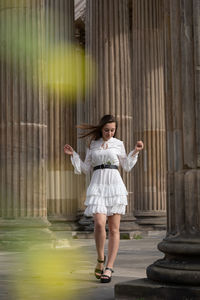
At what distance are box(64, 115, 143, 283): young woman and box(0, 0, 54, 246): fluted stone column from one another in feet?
32.3

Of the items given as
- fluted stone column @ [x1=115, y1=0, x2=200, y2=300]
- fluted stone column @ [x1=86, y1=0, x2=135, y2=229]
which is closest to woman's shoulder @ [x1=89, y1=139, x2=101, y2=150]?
fluted stone column @ [x1=115, y1=0, x2=200, y2=300]

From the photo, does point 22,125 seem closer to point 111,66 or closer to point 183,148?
point 111,66

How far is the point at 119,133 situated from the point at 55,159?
3741 millimetres

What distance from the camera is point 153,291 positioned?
10.4 meters

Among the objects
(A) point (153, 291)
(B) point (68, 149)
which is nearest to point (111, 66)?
(B) point (68, 149)

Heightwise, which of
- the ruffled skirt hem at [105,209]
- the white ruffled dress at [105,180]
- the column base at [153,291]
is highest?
the white ruffled dress at [105,180]

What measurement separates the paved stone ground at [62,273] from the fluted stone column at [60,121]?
6948 millimetres

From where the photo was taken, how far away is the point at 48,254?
2178cm

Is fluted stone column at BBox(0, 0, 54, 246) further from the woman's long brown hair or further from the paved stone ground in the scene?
the woman's long brown hair

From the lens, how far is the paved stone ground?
477 inches

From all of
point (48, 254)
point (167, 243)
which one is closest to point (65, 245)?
point (48, 254)

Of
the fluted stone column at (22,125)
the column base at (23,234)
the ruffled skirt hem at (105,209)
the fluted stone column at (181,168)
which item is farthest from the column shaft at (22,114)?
the fluted stone column at (181,168)

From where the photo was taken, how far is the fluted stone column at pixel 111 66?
33.0 meters

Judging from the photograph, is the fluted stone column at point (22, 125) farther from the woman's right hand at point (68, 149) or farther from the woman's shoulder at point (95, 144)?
the woman's right hand at point (68, 149)
